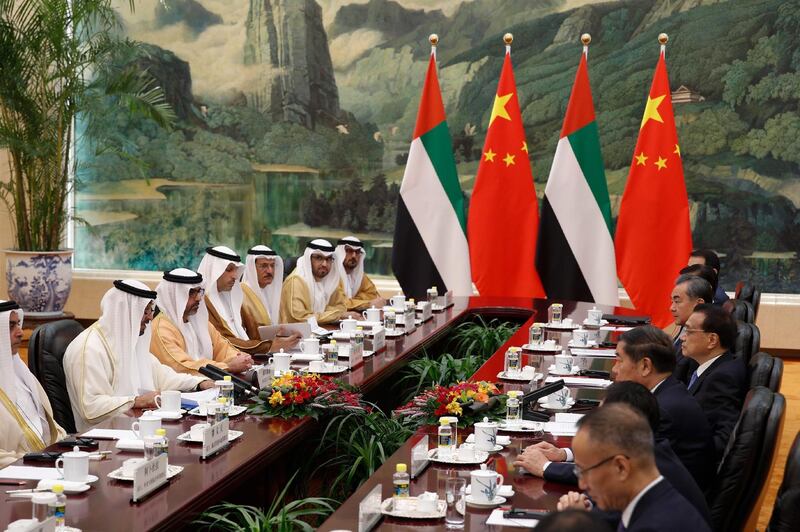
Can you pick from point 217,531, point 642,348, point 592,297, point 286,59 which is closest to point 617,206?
point 592,297

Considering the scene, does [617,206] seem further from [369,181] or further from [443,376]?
[443,376]

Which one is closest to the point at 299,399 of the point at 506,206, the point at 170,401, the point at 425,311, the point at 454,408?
the point at 170,401

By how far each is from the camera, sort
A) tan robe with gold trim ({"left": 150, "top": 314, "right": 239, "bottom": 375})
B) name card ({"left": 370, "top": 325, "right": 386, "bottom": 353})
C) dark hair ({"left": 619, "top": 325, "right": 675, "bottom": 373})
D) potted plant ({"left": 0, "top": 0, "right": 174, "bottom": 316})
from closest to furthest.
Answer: dark hair ({"left": 619, "top": 325, "right": 675, "bottom": 373}) < tan robe with gold trim ({"left": 150, "top": 314, "right": 239, "bottom": 375}) < name card ({"left": 370, "top": 325, "right": 386, "bottom": 353}) < potted plant ({"left": 0, "top": 0, "right": 174, "bottom": 316})

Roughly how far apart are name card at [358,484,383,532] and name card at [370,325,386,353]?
8.79 feet

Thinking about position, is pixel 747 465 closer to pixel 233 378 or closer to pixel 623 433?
pixel 623 433

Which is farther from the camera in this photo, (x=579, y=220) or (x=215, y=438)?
(x=579, y=220)

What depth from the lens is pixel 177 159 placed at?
35.1 ft

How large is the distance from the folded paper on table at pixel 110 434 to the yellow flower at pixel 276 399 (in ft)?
1.75

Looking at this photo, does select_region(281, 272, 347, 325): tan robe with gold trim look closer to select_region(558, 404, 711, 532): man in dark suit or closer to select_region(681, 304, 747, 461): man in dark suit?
select_region(681, 304, 747, 461): man in dark suit

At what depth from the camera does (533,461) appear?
3.03m

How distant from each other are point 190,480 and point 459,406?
1014mm

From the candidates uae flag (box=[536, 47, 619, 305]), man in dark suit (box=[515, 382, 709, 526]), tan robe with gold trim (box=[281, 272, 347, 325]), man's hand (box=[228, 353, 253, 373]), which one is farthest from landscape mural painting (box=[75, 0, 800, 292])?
man in dark suit (box=[515, 382, 709, 526])

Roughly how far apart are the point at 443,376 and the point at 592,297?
122 inches

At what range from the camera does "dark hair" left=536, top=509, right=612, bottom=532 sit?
140 centimetres
